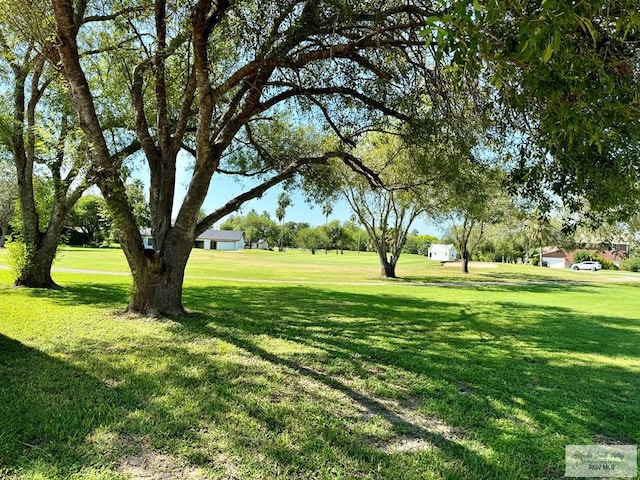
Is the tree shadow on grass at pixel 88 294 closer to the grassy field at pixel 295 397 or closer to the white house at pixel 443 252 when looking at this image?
the grassy field at pixel 295 397

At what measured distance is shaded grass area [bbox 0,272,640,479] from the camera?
3104mm

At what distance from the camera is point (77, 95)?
7.16m

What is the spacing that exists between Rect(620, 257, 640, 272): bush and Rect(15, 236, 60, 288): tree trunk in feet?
218

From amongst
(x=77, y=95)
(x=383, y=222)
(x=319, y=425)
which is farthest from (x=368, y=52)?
(x=383, y=222)

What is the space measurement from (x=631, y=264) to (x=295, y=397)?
67.7 m

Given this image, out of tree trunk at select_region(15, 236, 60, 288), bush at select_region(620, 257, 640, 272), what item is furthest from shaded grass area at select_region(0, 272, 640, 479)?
bush at select_region(620, 257, 640, 272)

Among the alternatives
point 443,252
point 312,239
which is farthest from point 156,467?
point 312,239

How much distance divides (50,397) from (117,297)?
8.35 meters

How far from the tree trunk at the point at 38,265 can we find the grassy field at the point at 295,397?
342 cm

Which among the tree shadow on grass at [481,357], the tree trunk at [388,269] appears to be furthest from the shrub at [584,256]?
the tree shadow on grass at [481,357]

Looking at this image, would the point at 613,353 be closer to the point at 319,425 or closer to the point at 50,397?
the point at 319,425

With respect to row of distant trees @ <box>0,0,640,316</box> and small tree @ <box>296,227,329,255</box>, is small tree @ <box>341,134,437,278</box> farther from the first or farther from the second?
small tree @ <box>296,227,329,255</box>

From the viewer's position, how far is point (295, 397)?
14.5ft

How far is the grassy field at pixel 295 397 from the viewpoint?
10.2 ft
